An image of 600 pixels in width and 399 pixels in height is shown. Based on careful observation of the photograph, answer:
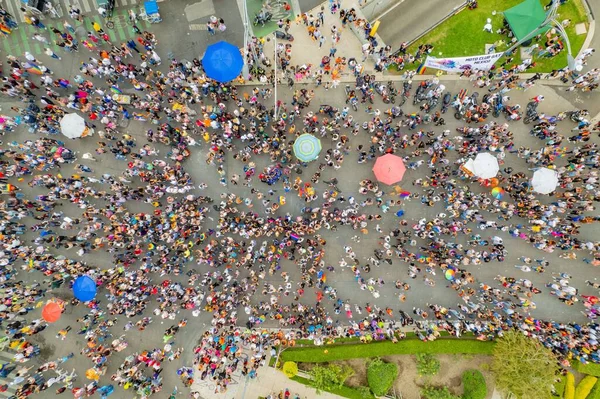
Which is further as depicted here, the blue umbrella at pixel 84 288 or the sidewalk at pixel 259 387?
the sidewalk at pixel 259 387

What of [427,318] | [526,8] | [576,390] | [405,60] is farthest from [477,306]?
[526,8]

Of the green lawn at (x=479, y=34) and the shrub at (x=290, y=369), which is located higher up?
the green lawn at (x=479, y=34)

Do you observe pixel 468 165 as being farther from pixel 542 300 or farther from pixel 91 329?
pixel 91 329

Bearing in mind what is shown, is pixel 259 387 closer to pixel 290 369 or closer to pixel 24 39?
pixel 290 369

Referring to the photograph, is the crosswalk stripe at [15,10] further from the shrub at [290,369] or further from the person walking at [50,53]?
the shrub at [290,369]

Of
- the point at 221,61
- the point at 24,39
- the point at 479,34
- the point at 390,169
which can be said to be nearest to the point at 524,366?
the point at 390,169

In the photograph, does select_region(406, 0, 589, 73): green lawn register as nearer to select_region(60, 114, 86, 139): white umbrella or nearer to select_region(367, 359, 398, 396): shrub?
select_region(367, 359, 398, 396): shrub

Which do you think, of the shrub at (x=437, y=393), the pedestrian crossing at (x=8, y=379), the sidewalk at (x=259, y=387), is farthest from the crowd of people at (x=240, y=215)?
the shrub at (x=437, y=393)
